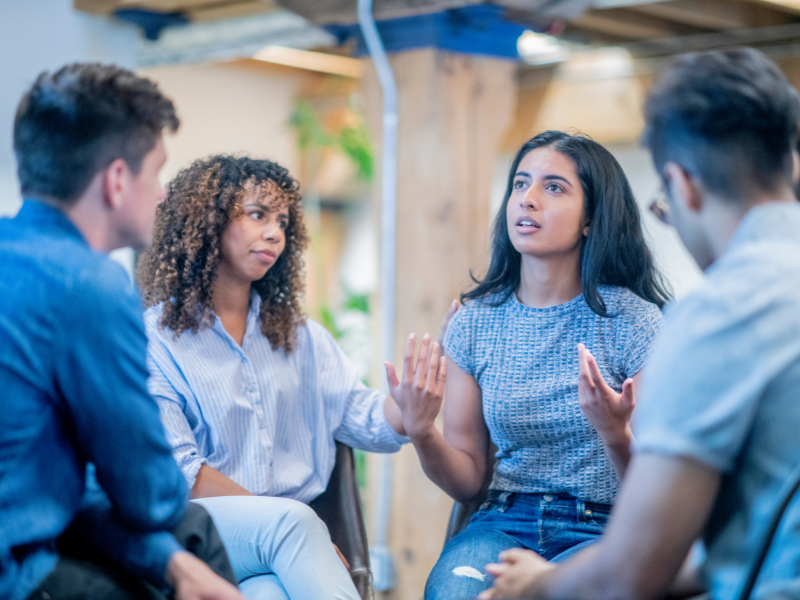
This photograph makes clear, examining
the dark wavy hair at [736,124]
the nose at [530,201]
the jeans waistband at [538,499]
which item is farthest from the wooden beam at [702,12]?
the dark wavy hair at [736,124]

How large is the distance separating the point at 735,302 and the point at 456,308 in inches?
40.3

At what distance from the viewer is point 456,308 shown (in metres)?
1.90

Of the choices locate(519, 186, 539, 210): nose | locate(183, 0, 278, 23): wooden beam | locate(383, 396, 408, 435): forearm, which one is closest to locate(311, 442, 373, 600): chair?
locate(383, 396, 408, 435): forearm

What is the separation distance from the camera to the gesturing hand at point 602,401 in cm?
138

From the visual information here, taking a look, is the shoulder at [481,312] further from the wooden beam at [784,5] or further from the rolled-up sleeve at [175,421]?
the wooden beam at [784,5]

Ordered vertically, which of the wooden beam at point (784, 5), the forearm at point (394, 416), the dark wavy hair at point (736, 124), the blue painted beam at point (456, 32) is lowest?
the forearm at point (394, 416)

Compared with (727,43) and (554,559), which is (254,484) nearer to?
(554,559)

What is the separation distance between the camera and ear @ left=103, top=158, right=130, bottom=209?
115 centimetres

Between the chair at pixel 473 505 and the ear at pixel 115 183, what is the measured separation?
3.31 feet

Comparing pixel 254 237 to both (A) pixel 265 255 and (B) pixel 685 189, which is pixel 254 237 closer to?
(A) pixel 265 255

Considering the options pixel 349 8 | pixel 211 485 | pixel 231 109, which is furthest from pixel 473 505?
pixel 231 109

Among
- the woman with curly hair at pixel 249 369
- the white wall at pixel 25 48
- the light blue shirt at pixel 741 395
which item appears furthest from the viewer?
the white wall at pixel 25 48

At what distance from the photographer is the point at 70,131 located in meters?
1.13

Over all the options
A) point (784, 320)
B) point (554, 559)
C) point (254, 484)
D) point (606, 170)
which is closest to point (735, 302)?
point (784, 320)
